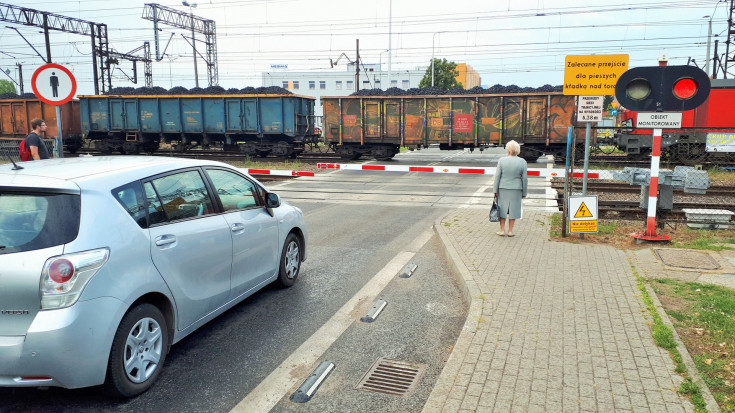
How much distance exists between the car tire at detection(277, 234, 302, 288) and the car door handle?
189 centimetres

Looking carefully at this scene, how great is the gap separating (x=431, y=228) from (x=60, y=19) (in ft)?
110

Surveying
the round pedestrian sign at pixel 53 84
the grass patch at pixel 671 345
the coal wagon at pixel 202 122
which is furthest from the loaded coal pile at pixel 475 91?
the grass patch at pixel 671 345

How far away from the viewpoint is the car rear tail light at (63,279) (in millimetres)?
3051

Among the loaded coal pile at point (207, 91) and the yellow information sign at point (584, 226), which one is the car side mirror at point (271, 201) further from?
the loaded coal pile at point (207, 91)

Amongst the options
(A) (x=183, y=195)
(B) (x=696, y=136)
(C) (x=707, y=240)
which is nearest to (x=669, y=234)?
(C) (x=707, y=240)

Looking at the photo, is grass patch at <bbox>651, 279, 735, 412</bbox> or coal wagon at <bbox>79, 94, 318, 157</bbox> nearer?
grass patch at <bbox>651, 279, 735, 412</bbox>

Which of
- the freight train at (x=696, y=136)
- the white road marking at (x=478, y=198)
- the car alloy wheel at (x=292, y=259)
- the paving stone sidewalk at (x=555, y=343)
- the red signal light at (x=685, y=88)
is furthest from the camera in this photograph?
the freight train at (x=696, y=136)

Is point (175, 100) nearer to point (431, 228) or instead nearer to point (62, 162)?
point (431, 228)

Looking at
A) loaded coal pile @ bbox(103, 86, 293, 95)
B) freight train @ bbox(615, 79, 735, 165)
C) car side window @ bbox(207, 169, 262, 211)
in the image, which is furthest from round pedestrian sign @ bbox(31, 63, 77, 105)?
freight train @ bbox(615, 79, 735, 165)

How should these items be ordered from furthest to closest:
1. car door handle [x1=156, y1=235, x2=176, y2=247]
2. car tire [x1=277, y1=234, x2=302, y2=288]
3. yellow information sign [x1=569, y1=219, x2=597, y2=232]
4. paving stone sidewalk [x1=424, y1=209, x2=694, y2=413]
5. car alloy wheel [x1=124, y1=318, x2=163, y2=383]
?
1. yellow information sign [x1=569, y1=219, x2=597, y2=232]
2. car tire [x1=277, y1=234, x2=302, y2=288]
3. car door handle [x1=156, y1=235, x2=176, y2=247]
4. car alloy wheel [x1=124, y1=318, x2=163, y2=383]
5. paving stone sidewalk [x1=424, y1=209, x2=694, y2=413]

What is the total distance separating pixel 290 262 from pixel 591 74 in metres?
5.61

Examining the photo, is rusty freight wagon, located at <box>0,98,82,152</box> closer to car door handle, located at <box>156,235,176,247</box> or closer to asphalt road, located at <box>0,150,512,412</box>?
asphalt road, located at <box>0,150,512,412</box>

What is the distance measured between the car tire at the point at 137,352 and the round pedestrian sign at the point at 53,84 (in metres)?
5.21

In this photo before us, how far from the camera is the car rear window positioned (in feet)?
10.4
